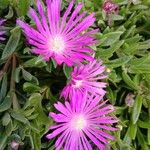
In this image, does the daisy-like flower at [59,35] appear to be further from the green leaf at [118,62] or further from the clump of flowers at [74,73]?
the green leaf at [118,62]

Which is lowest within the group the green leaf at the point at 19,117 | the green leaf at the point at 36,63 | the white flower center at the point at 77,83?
the green leaf at the point at 19,117

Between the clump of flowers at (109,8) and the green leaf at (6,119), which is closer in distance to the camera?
the green leaf at (6,119)

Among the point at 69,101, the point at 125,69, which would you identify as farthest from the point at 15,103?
the point at 125,69

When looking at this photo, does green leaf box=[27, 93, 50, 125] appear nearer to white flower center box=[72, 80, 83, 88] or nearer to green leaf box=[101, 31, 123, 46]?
white flower center box=[72, 80, 83, 88]

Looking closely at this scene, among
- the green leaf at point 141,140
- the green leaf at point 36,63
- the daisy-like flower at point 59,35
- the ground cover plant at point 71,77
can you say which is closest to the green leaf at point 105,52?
the ground cover plant at point 71,77

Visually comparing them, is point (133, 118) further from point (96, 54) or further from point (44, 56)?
point (44, 56)

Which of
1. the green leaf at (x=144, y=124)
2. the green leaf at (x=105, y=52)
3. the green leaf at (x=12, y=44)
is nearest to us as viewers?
the green leaf at (x=12, y=44)

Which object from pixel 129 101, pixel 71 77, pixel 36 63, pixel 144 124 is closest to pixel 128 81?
pixel 129 101

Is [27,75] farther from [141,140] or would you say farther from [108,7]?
[141,140]
